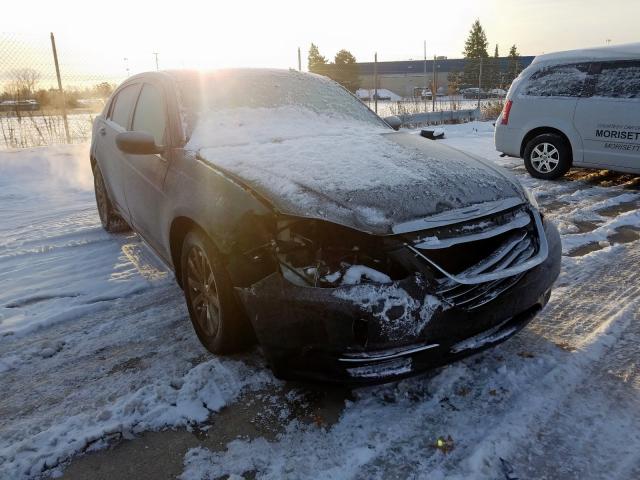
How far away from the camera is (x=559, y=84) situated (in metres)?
7.27

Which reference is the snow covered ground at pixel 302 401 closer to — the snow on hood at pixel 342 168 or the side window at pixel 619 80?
the snow on hood at pixel 342 168

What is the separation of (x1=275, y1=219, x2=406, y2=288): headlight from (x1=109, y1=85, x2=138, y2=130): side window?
8.90 ft

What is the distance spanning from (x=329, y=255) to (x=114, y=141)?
2.99 metres

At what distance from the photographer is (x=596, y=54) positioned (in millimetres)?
6945

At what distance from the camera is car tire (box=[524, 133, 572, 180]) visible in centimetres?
731

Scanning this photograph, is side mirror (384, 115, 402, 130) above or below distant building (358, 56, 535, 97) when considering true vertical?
below

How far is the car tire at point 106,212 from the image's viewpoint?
517 centimetres

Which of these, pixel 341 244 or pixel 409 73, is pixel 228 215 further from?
pixel 409 73

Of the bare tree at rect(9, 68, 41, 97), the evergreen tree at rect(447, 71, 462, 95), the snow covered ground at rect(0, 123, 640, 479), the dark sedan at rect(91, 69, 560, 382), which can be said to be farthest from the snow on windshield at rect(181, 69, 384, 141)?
the evergreen tree at rect(447, 71, 462, 95)

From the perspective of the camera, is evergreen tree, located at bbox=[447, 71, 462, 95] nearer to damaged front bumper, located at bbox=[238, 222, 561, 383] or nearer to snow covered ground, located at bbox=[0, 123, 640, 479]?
snow covered ground, located at bbox=[0, 123, 640, 479]

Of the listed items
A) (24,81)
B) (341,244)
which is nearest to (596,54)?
(341,244)

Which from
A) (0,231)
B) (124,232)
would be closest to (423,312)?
(124,232)

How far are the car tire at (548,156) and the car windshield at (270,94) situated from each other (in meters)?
4.35

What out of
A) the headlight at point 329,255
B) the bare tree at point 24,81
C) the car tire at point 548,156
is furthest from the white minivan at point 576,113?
the bare tree at point 24,81
